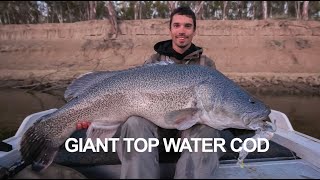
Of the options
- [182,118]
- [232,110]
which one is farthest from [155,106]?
[232,110]

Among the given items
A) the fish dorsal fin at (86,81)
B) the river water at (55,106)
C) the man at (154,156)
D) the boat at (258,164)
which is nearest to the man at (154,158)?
the man at (154,156)

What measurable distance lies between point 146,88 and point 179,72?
31 cm

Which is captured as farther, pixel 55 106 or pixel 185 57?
pixel 55 106

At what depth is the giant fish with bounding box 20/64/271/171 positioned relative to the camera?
3.14 m

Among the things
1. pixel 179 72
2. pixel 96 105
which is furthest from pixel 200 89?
pixel 96 105

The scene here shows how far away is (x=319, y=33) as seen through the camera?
73.2 feet

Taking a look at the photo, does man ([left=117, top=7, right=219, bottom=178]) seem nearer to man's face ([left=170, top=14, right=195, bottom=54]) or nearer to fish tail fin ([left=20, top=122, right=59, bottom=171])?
fish tail fin ([left=20, top=122, right=59, bottom=171])

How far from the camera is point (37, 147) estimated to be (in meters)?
3.10

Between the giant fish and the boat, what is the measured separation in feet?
1.05

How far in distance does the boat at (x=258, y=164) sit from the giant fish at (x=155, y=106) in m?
0.32

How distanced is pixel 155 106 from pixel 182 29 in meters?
1.30

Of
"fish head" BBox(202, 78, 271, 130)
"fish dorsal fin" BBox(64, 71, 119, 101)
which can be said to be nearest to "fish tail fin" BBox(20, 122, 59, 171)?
"fish dorsal fin" BBox(64, 71, 119, 101)

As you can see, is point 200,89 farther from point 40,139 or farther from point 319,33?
point 319,33

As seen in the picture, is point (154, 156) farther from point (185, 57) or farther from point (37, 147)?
point (185, 57)
